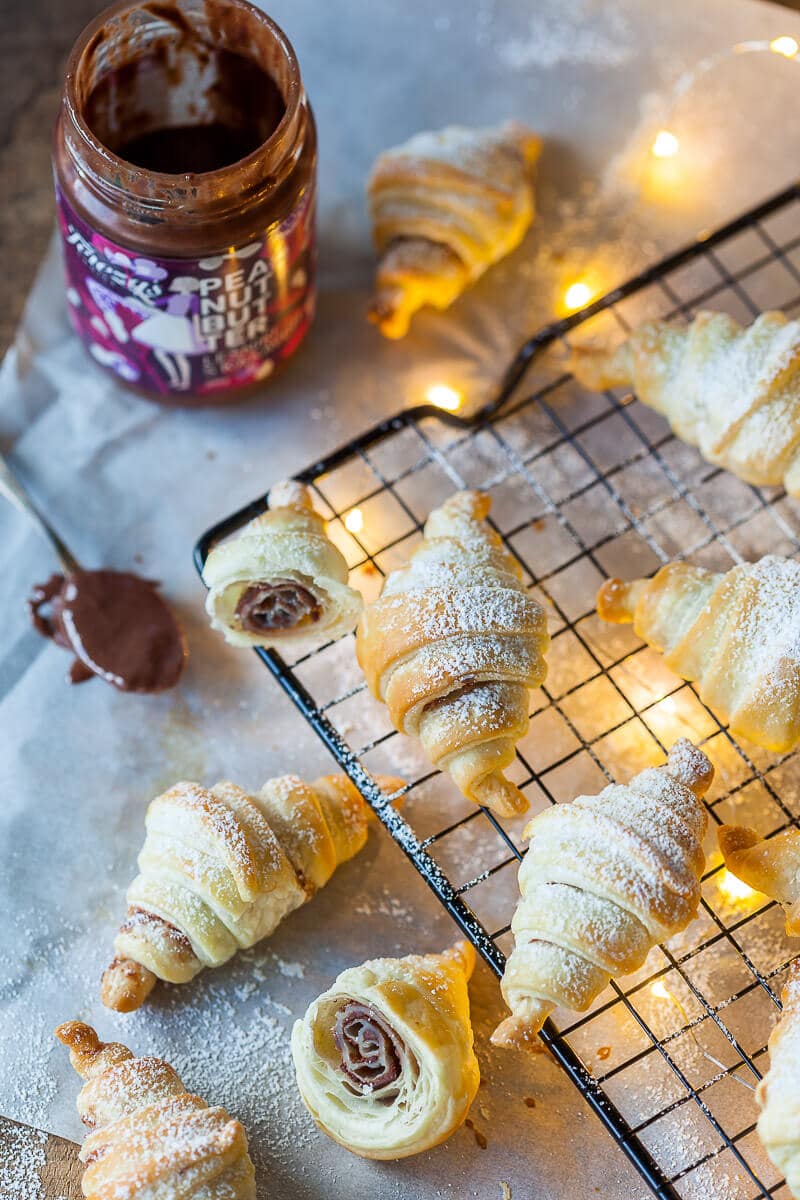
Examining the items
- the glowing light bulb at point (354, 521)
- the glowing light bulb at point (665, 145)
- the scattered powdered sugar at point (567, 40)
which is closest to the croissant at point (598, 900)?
the glowing light bulb at point (354, 521)

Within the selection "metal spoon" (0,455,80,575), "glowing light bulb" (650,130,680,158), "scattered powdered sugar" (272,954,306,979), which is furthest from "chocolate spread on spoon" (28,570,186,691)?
"glowing light bulb" (650,130,680,158)

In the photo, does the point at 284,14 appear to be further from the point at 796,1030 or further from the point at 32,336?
the point at 796,1030

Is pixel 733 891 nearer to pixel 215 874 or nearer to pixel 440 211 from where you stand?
pixel 215 874

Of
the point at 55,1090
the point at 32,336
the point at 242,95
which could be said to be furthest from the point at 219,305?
the point at 55,1090

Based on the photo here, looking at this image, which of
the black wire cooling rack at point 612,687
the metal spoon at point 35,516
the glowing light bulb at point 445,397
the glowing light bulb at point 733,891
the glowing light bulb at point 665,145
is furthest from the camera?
the glowing light bulb at point 665,145

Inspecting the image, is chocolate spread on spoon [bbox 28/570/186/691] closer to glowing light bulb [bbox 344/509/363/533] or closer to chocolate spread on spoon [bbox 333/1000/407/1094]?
glowing light bulb [bbox 344/509/363/533]

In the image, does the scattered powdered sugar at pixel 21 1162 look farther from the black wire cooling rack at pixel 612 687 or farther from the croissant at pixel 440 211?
the croissant at pixel 440 211
